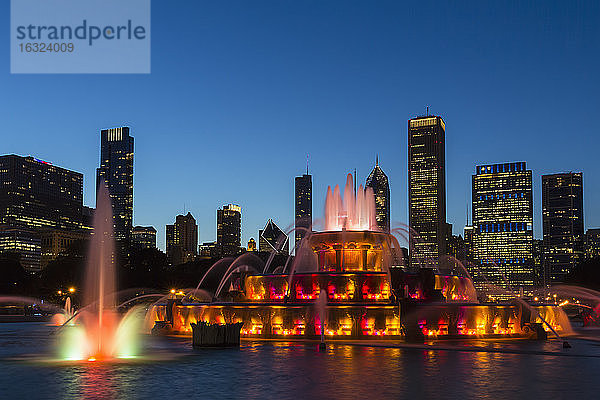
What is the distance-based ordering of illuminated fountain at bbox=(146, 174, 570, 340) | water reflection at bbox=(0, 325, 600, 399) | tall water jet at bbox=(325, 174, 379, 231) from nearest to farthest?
water reflection at bbox=(0, 325, 600, 399) → illuminated fountain at bbox=(146, 174, 570, 340) → tall water jet at bbox=(325, 174, 379, 231)

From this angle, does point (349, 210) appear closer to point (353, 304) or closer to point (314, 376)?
point (353, 304)

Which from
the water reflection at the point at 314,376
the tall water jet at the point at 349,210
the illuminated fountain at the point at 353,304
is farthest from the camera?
the tall water jet at the point at 349,210

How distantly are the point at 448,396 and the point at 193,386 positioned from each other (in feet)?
21.0

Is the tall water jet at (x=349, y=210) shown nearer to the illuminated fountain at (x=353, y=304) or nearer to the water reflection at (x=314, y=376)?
the illuminated fountain at (x=353, y=304)

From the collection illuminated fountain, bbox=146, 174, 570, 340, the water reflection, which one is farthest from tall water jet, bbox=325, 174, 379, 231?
the water reflection

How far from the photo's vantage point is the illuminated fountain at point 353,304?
1331 inches

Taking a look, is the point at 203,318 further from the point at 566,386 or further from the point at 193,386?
the point at 566,386

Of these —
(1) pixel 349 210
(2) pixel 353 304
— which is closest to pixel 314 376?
(2) pixel 353 304

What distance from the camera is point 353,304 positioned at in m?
33.8

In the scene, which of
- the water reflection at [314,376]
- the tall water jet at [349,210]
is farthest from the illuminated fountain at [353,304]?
the water reflection at [314,376]

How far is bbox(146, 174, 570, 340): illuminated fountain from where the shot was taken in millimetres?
33812

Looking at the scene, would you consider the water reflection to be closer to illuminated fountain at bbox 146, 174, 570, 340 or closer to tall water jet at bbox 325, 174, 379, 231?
illuminated fountain at bbox 146, 174, 570, 340

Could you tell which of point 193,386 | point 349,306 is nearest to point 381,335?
point 349,306

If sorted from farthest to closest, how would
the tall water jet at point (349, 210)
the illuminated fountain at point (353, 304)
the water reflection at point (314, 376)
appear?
the tall water jet at point (349, 210)
the illuminated fountain at point (353, 304)
the water reflection at point (314, 376)
